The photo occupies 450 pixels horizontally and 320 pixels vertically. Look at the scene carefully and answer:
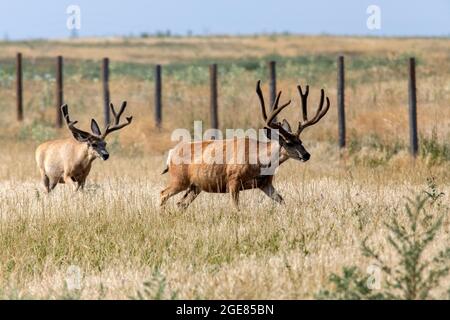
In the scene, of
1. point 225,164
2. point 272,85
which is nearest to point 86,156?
point 225,164

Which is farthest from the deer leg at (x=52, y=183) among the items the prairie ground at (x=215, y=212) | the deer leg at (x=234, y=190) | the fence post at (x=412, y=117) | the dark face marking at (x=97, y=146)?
the fence post at (x=412, y=117)

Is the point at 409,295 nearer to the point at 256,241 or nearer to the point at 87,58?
the point at 256,241

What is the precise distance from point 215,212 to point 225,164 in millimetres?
881

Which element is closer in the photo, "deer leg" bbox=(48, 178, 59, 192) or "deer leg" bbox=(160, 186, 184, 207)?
"deer leg" bbox=(160, 186, 184, 207)

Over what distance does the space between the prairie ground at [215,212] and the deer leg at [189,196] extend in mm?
124

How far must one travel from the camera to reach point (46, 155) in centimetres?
1545

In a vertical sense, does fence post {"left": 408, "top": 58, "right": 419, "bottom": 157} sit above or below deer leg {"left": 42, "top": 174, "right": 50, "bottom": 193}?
above

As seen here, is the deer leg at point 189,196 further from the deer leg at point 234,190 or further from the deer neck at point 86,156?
the deer neck at point 86,156

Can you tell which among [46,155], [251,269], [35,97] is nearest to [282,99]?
[35,97]

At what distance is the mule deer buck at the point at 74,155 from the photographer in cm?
1486

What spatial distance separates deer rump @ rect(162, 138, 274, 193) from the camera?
1241 centimetres

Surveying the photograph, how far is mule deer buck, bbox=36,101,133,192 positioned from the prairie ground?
0.36 meters

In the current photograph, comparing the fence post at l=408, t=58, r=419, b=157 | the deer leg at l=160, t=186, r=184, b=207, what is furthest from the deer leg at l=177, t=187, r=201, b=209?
the fence post at l=408, t=58, r=419, b=157

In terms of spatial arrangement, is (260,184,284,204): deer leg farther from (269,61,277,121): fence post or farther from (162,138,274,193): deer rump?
(269,61,277,121): fence post
